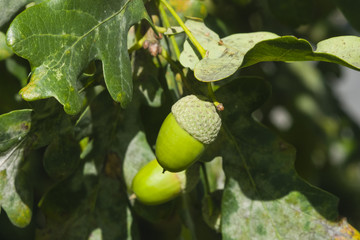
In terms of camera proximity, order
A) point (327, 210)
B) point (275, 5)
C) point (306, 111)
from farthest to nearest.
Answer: point (306, 111) → point (275, 5) → point (327, 210)

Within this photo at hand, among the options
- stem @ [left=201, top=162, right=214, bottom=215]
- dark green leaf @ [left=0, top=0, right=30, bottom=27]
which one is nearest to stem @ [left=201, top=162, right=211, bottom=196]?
stem @ [left=201, top=162, right=214, bottom=215]

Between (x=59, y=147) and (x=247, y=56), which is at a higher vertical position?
(x=247, y=56)

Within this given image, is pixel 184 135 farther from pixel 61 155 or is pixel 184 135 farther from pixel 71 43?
pixel 61 155

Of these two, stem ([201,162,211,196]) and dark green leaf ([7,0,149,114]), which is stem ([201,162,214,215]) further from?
dark green leaf ([7,0,149,114])

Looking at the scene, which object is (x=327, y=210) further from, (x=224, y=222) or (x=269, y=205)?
(x=224, y=222)

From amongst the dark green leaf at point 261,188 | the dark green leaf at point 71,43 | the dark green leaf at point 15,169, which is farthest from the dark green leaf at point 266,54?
the dark green leaf at point 15,169

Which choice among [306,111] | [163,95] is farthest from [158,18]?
[306,111]

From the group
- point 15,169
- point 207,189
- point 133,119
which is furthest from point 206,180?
point 15,169
